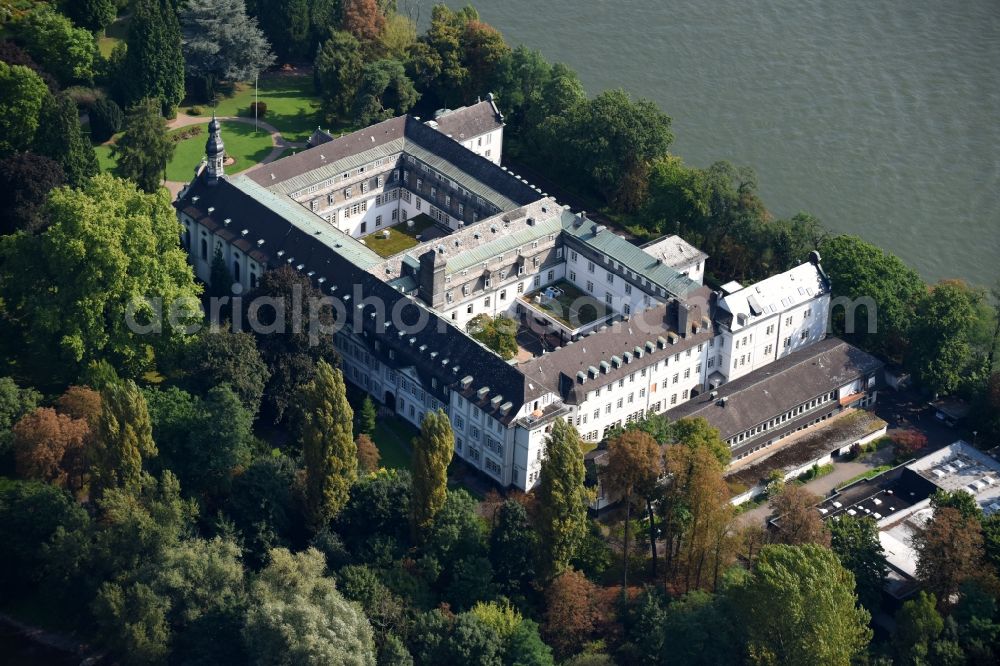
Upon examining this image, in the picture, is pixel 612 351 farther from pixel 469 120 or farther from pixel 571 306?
pixel 469 120

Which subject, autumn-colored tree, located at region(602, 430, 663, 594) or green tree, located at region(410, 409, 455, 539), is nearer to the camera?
green tree, located at region(410, 409, 455, 539)

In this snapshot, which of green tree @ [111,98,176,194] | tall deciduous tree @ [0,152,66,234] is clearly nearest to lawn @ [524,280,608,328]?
green tree @ [111,98,176,194]

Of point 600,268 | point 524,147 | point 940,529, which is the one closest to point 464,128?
point 524,147

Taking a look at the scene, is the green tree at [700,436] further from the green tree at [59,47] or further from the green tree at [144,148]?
the green tree at [59,47]

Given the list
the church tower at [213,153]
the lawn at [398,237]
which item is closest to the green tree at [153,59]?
the church tower at [213,153]

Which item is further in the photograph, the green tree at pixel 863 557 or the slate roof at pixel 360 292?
the slate roof at pixel 360 292

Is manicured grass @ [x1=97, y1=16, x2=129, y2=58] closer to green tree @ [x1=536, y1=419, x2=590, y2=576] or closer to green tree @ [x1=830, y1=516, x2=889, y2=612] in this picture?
green tree @ [x1=536, y1=419, x2=590, y2=576]
